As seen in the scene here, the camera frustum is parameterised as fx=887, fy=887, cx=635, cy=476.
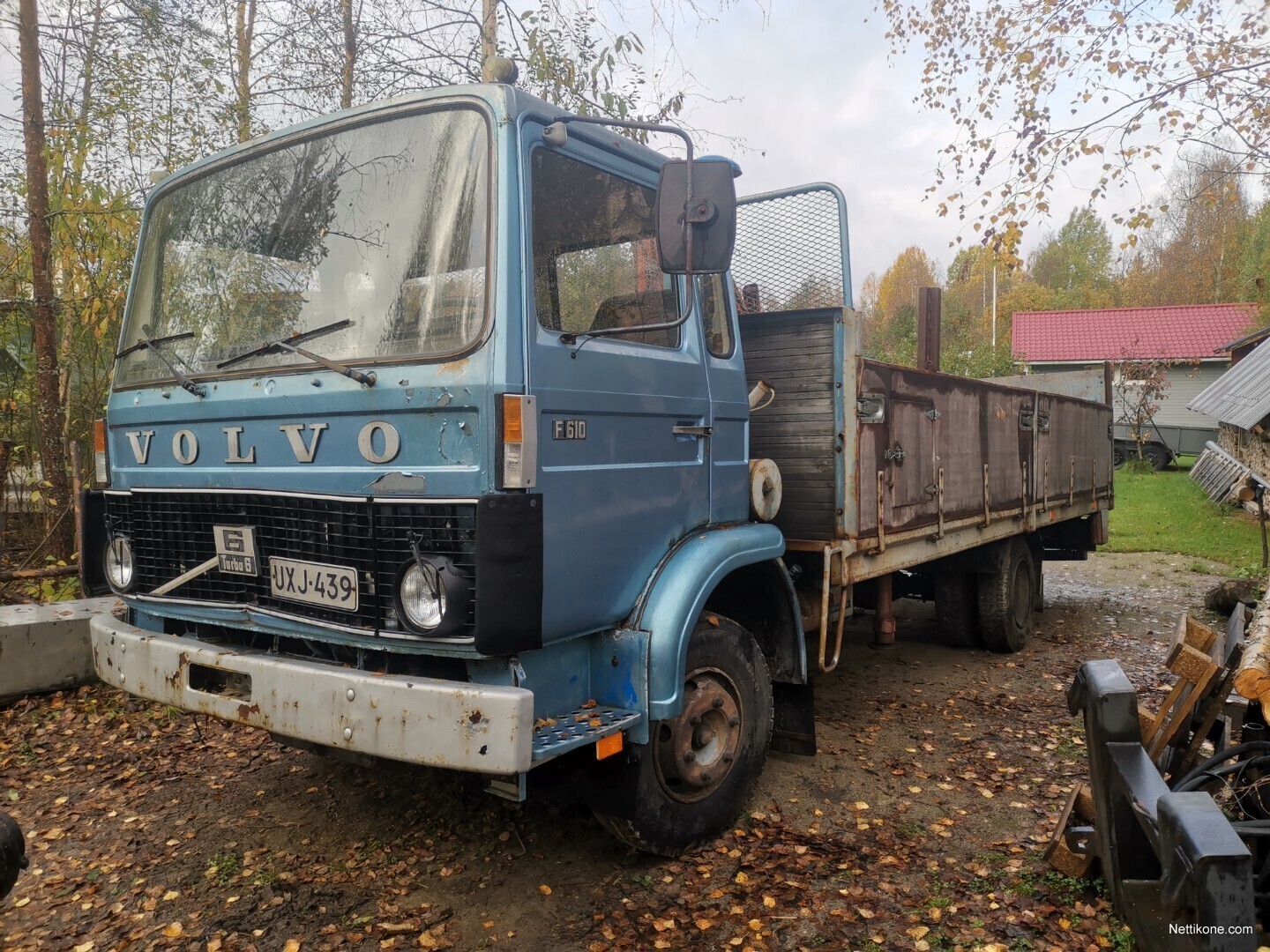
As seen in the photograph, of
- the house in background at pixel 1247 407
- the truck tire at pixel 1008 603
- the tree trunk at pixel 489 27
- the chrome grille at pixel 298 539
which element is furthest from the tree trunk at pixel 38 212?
the house in background at pixel 1247 407

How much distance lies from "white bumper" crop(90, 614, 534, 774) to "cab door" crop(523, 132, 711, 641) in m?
0.40

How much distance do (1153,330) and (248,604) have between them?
117 feet

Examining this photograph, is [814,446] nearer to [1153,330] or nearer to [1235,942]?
[1235,942]

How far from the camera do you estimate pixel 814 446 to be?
407 centimetres

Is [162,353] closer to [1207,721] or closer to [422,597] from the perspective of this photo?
[422,597]

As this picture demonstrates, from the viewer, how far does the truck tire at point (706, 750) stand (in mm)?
3137

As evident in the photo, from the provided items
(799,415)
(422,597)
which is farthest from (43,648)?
(799,415)

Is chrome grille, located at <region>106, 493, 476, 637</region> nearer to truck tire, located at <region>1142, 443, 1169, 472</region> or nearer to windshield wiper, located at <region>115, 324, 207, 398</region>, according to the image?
windshield wiper, located at <region>115, 324, 207, 398</region>

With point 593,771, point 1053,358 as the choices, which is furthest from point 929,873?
point 1053,358

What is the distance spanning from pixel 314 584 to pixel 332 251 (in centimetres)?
111

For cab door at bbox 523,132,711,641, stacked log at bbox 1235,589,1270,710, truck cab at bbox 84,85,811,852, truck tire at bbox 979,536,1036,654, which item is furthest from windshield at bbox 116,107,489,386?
truck tire at bbox 979,536,1036,654

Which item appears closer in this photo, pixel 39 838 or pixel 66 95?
pixel 39 838

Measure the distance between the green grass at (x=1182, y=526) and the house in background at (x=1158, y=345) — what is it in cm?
635

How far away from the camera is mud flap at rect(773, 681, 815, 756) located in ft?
13.4
